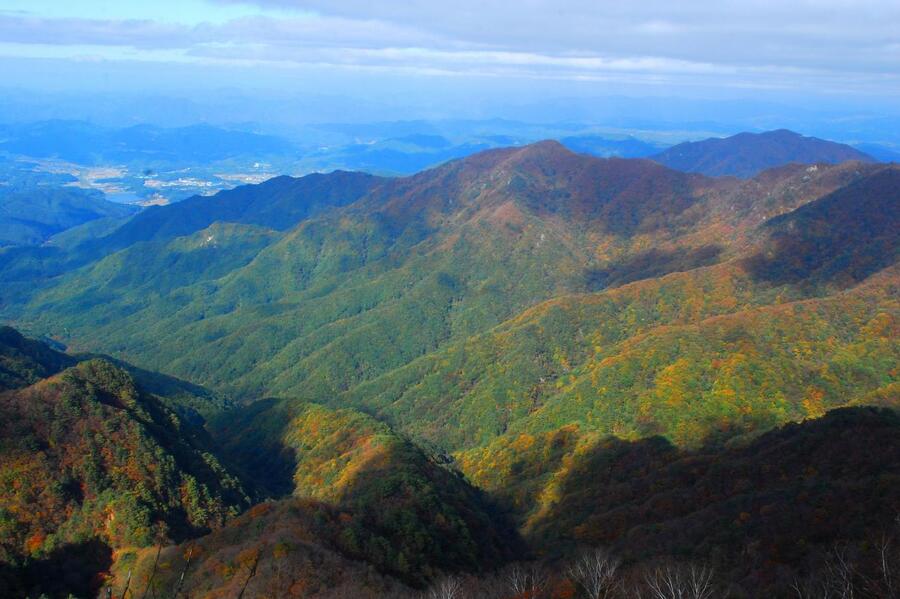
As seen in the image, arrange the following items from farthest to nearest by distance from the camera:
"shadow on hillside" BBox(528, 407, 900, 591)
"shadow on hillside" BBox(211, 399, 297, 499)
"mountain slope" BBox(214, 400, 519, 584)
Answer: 1. "shadow on hillside" BBox(211, 399, 297, 499)
2. "mountain slope" BBox(214, 400, 519, 584)
3. "shadow on hillside" BBox(528, 407, 900, 591)

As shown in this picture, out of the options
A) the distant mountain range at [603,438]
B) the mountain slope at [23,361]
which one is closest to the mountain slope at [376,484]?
the distant mountain range at [603,438]

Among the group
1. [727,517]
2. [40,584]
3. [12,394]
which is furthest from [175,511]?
[727,517]

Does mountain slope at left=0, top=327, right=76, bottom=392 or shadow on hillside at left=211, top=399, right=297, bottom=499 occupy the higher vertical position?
mountain slope at left=0, top=327, right=76, bottom=392

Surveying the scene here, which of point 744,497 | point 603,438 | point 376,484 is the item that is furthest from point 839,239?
point 376,484

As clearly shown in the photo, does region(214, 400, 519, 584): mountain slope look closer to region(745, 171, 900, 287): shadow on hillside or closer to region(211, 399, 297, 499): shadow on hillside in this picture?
region(211, 399, 297, 499): shadow on hillside

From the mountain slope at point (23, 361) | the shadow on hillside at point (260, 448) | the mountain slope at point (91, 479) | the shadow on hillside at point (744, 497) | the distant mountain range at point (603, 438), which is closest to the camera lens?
the shadow on hillside at point (744, 497)

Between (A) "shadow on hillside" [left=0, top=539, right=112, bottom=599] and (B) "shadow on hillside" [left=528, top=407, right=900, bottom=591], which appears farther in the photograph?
(A) "shadow on hillside" [left=0, top=539, right=112, bottom=599]

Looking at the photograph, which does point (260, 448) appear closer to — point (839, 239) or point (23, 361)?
point (23, 361)

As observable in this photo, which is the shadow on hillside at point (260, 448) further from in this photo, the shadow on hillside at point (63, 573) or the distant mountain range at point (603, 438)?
the shadow on hillside at point (63, 573)

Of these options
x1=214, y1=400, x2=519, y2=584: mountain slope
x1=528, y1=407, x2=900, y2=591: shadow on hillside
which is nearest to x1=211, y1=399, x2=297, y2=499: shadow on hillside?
x1=214, y1=400, x2=519, y2=584: mountain slope
